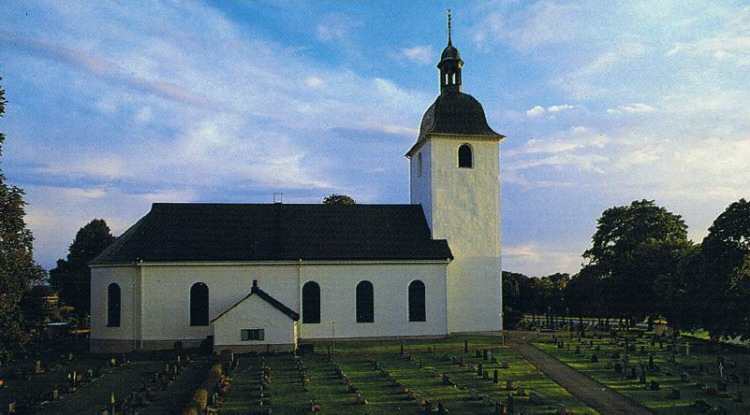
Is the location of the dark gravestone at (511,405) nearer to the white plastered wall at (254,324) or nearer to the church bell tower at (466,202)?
the white plastered wall at (254,324)

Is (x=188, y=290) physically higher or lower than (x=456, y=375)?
higher

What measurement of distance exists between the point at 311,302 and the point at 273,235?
16.2 feet

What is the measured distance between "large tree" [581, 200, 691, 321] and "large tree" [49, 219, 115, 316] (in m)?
43.8

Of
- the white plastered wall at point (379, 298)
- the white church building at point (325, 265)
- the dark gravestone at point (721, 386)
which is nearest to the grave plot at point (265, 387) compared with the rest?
the white church building at point (325, 265)

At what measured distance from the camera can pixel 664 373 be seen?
30.2 m

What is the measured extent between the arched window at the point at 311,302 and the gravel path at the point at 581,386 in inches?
472

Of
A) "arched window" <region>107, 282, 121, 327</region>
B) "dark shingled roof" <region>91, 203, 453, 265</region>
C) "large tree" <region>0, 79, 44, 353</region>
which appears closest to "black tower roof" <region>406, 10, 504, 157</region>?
"dark shingled roof" <region>91, 203, 453, 265</region>

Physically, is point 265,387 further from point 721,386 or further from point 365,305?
point 721,386

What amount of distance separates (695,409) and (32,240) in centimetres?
2835

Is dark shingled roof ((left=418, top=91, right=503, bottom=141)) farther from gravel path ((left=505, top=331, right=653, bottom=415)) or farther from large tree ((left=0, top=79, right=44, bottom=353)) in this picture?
large tree ((left=0, top=79, right=44, bottom=353))

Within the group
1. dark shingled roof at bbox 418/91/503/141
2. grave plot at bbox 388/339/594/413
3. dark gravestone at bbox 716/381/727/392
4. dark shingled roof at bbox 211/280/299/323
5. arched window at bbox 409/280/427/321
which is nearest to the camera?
grave plot at bbox 388/339/594/413

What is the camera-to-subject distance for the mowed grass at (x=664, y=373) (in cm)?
2484

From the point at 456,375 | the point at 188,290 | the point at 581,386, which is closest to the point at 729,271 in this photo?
the point at 581,386

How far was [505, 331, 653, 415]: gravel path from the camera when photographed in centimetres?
2425
